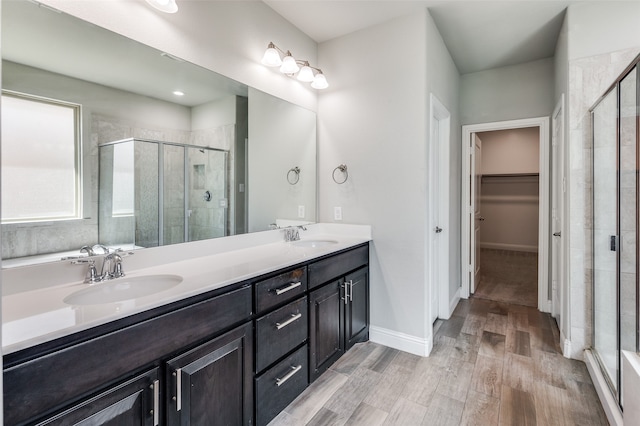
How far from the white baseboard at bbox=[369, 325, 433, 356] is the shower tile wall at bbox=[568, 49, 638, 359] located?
109cm

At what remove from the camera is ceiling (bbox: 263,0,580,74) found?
234 centimetres

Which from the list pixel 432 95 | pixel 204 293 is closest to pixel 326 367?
pixel 204 293

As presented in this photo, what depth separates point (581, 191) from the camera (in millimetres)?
2307

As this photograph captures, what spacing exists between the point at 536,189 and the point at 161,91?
22.3 feet

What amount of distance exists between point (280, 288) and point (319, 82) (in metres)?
1.83

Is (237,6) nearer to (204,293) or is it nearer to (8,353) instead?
(204,293)

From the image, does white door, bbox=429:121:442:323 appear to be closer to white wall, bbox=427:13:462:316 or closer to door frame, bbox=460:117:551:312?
white wall, bbox=427:13:462:316

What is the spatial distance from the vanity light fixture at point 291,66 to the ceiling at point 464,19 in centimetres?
33

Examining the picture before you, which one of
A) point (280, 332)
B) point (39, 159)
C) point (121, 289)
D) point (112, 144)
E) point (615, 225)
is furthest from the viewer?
point (615, 225)

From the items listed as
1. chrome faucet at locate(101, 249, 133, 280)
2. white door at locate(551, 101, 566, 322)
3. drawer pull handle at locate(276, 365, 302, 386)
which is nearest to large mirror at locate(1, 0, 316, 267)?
chrome faucet at locate(101, 249, 133, 280)

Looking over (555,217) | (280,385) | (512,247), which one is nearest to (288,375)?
(280,385)

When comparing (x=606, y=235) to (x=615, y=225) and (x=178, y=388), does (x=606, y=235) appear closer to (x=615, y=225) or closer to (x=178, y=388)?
(x=615, y=225)

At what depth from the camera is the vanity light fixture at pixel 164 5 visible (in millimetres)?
1538

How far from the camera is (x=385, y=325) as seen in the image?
2.62 metres
